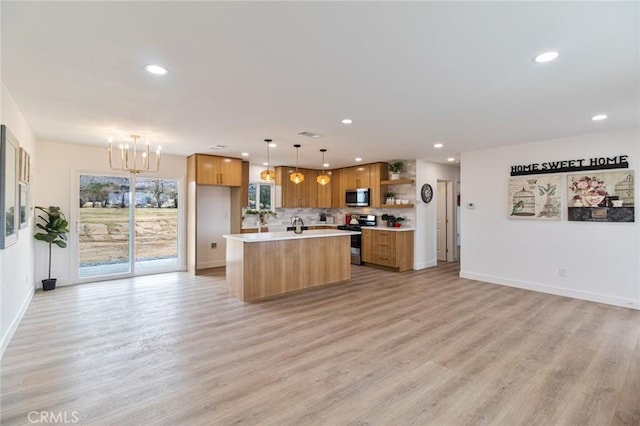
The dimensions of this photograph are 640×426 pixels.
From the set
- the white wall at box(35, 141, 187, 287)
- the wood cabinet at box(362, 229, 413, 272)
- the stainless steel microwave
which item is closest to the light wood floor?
the white wall at box(35, 141, 187, 287)

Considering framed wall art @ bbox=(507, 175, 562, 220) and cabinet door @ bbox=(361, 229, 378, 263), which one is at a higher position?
framed wall art @ bbox=(507, 175, 562, 220)

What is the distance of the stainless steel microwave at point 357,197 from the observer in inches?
300

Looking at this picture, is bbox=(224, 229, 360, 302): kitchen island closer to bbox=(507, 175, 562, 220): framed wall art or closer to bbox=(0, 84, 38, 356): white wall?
bbox=(0, 84, 38, 356): white wall

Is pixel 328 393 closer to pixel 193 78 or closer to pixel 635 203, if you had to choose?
pixel 193 78

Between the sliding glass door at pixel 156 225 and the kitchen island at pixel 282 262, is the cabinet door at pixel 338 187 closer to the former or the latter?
the kitchen island at pixel 282 262

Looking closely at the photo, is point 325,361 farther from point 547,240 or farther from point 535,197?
point 535,197

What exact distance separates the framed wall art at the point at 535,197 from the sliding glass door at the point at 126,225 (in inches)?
267

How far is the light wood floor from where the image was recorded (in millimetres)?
2082

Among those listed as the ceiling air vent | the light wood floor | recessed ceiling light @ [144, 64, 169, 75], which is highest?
the ceiling air vent

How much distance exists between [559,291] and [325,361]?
4.41 m

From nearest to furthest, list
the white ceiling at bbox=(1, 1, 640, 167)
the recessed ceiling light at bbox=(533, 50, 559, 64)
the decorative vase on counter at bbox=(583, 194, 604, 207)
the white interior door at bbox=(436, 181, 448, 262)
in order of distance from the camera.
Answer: the white ceiling at bbox=(1, 1, 640, 167)
the recessed ceiling light at bbox=(533, 50, 559, 64)
the decorative vase on counter at bbox=(583, 194, 604, 207)
the white interior door at bbox=(436, 181, 448, 262)

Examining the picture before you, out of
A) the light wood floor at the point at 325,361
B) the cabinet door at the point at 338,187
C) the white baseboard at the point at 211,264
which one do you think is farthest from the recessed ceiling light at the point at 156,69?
the cabinet door at the point at 338,187

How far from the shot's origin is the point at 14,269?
346cm

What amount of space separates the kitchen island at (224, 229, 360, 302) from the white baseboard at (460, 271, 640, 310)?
8.69 feet
